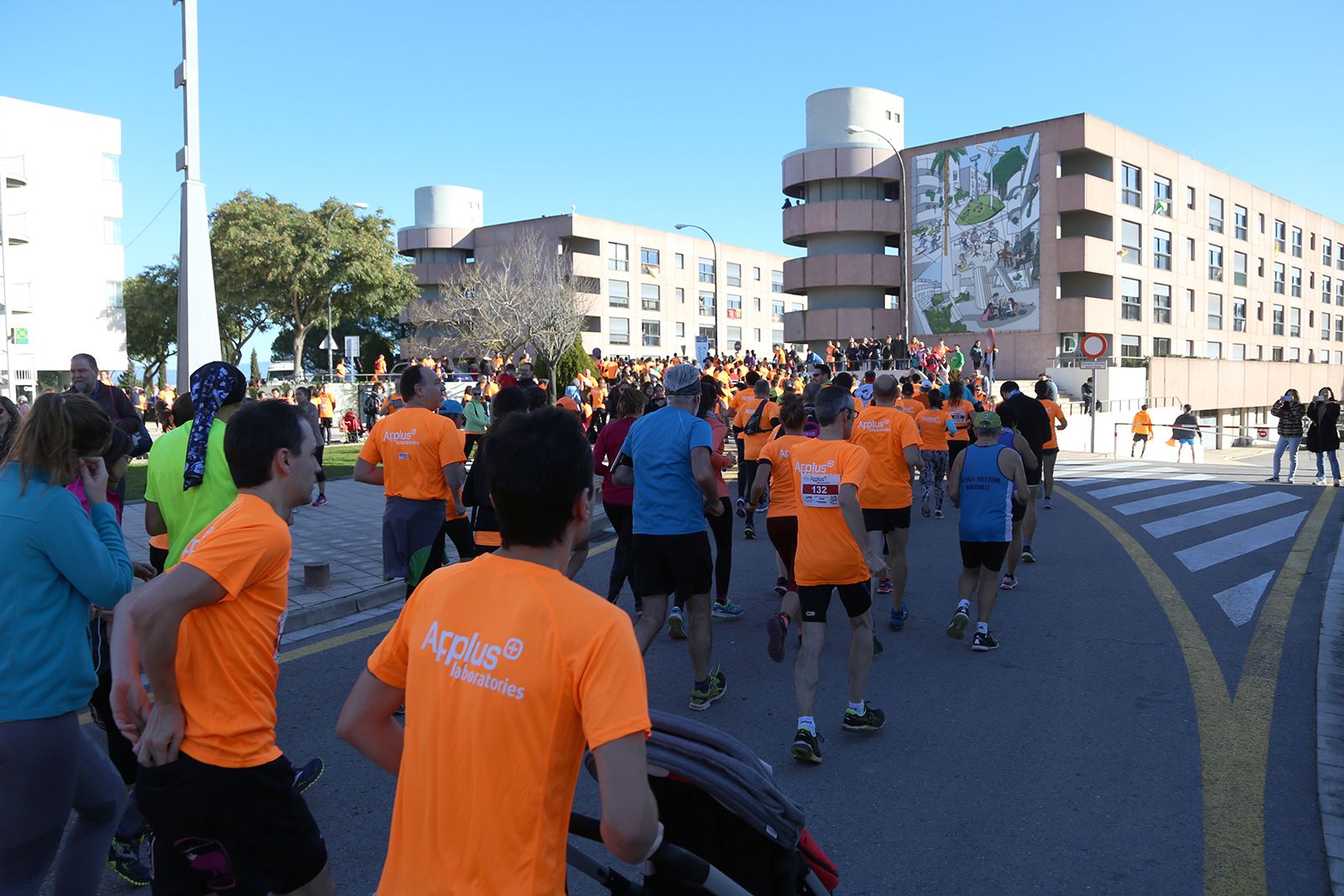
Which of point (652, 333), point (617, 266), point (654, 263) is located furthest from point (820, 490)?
point (654, 263)

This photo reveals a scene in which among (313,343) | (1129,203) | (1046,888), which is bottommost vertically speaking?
(1046,888)

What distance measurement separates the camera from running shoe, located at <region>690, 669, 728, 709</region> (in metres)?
5.55

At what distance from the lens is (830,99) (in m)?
50.3

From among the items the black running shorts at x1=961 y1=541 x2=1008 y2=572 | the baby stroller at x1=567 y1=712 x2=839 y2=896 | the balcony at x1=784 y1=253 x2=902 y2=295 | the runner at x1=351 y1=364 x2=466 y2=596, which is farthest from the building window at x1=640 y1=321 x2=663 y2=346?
the baby stroller at x1=567 y1=712 x2=839 y2=896

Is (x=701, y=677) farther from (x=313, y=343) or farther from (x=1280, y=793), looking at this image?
(x=313, y=343)

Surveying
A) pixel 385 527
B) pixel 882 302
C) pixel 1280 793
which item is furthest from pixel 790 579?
pixel 882 302

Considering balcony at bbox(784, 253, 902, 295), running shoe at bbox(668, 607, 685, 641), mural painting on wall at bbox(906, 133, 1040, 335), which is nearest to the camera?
running shoe at bbox(668, 607, 685, 641)

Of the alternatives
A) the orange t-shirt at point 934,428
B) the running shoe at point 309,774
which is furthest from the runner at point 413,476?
the orange t-shirt at point 934,428

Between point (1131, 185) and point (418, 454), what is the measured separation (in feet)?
159

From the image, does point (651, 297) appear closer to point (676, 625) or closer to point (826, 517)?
point (676, 625)

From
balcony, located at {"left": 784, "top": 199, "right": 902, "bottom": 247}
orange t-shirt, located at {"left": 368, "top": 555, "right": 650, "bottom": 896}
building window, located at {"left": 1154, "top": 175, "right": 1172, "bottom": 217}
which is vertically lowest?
orange t-shirt, located at {"left": 368, "top": 555, "right": 650, "bottom": 896}

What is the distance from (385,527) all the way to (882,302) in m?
47.6

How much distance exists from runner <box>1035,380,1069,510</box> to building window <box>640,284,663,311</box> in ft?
172

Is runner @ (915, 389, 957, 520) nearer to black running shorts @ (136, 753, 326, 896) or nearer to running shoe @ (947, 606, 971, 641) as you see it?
running shoe @ (947, 606, 971, 641)
